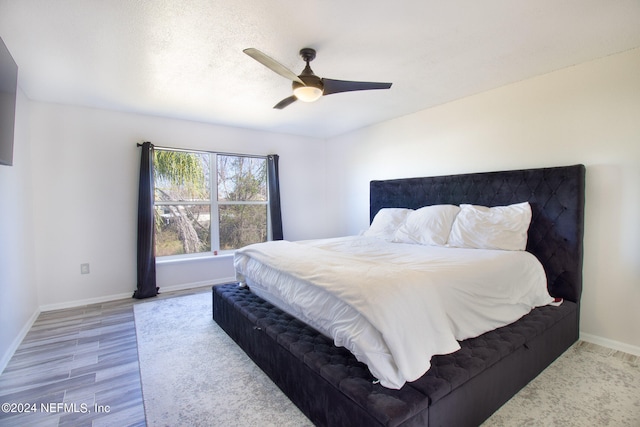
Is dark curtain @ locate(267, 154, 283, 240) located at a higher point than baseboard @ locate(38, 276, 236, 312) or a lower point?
higher

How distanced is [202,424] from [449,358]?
1.45 meters

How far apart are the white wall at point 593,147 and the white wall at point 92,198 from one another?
3.79 meters

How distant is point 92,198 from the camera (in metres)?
3.75

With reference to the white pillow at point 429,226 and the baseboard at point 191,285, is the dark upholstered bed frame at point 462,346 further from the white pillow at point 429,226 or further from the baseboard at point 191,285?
the baseboard at point 191,285

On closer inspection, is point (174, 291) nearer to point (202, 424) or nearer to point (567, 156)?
point (202, 424)

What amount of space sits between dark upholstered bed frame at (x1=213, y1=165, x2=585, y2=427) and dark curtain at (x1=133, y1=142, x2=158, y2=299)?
1.52m

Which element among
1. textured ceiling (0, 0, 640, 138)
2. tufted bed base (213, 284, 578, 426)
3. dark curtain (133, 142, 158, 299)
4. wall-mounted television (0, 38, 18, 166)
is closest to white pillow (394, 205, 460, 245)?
tufted bed base (213, 284, 578, 426)

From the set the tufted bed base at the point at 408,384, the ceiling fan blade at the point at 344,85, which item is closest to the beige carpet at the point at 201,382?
the tufted bed base at the point at 408,384

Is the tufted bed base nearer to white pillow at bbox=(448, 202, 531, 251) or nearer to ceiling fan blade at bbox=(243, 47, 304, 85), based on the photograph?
white pillow at bbox=(448, 202, 531, 251)

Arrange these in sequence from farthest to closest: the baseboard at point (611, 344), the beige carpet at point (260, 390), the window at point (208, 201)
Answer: the window at point (208, 201) < the baseboard at point (611, 344) < the beige carpet at point (260, 390)

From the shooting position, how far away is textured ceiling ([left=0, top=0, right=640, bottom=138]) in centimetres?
188

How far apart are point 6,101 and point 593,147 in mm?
4506

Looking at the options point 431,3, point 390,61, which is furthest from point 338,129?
point 431,3

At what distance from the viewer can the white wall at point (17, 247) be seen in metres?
2.45
